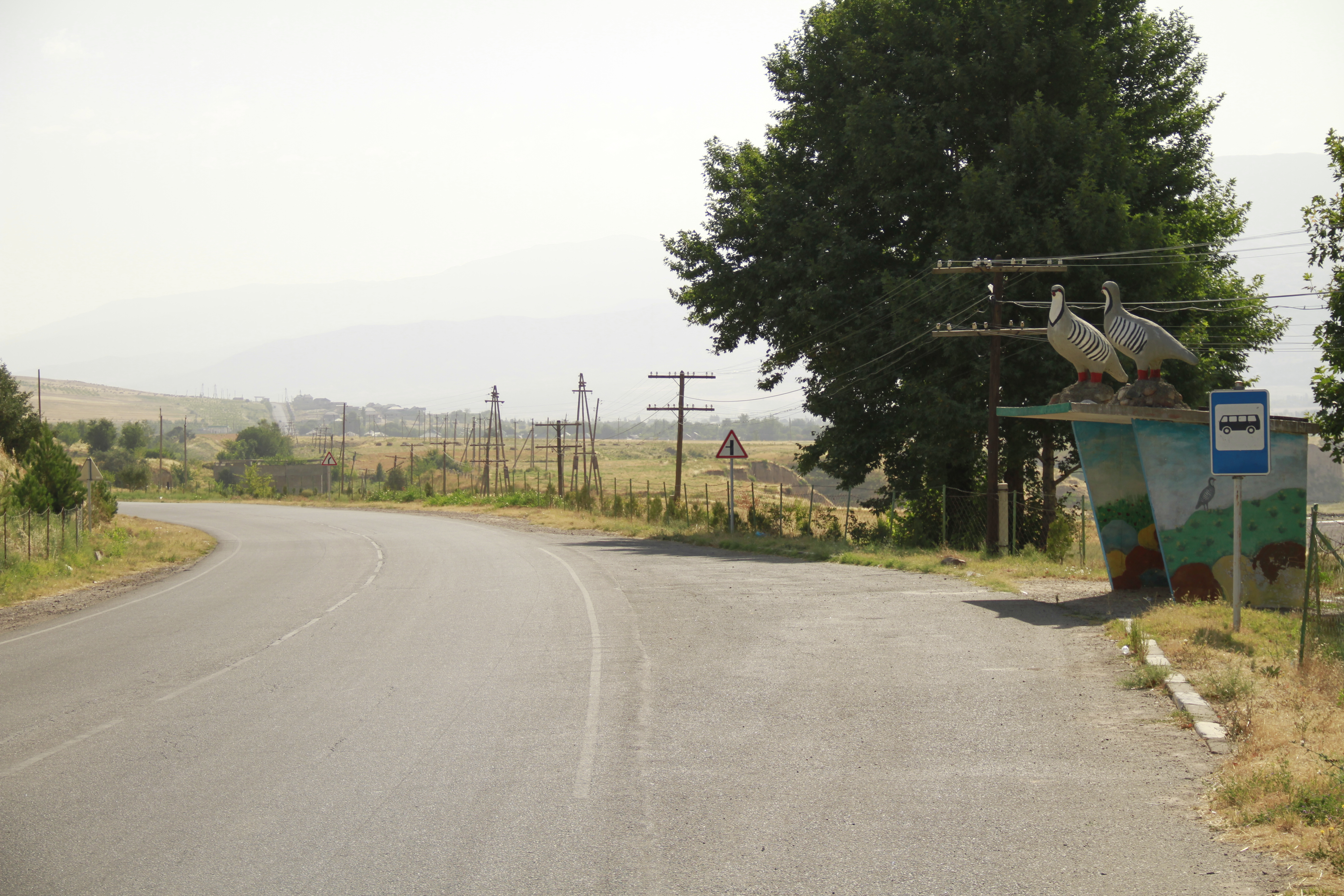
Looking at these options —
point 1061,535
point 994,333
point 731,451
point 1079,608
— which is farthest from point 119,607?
point 1061,535

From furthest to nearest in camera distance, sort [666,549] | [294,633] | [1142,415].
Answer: [666,549] → [1142,415] → [294,633]

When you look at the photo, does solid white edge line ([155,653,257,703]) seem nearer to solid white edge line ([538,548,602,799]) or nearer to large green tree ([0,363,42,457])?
solid white edge line ([538,548,602,799])

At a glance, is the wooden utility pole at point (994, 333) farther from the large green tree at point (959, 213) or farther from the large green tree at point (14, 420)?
the large green tree at point (14, 420)

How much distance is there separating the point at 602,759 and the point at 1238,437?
801 centimetres

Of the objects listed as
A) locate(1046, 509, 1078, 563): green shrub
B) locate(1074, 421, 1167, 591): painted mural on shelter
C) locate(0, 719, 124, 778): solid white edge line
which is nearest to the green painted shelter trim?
locate(1074, 421, 1167, 591): painted mural on shelter

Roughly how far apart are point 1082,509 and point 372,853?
69.7ft

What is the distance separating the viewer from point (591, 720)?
337 inches

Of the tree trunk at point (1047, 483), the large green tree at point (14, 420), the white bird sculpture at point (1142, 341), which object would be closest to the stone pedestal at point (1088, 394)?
the white bird sculpture at point (1142, 341)

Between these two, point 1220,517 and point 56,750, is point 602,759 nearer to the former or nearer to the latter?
point 56,750

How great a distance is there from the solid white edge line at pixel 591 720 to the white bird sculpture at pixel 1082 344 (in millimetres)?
8507

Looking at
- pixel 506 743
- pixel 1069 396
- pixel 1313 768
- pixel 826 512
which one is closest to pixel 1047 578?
pixel 1069 396

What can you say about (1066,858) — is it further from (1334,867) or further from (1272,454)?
(1272,454)

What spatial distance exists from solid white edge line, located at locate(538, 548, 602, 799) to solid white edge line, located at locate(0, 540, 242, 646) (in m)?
7.99

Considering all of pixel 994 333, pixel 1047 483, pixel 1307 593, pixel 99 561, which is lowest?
pixel 99 561
